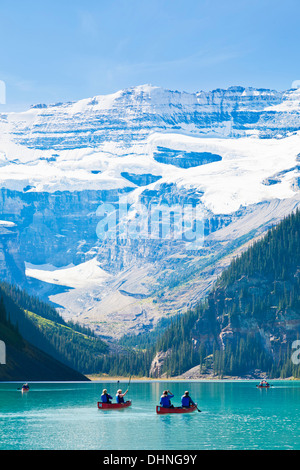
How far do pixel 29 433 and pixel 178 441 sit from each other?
81.4 feet

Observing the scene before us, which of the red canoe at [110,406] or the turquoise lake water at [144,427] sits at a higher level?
the red canoe at [110,406]

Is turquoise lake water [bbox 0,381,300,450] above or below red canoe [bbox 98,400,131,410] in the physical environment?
below

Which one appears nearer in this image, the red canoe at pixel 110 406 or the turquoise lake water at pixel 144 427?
the turquoise lake water at pixel 144 427

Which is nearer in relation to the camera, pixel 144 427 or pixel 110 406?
pixel 144 427

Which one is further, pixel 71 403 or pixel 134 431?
pixel 71 403

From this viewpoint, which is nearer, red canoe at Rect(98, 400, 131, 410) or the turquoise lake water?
the turquoise lake water

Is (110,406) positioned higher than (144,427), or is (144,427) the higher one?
(110,406)
